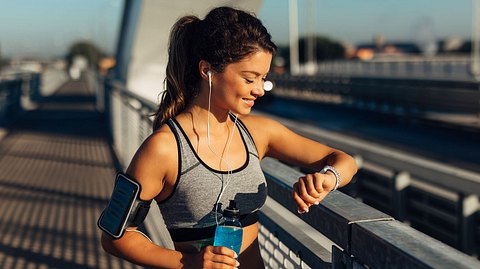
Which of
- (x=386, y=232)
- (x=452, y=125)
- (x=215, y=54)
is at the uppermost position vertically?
(x=215, y=54)

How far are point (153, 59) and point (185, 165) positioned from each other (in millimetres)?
10141

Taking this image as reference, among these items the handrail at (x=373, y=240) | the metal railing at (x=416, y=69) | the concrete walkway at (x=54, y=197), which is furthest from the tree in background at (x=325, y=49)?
the handrail at (x=373, y=240)

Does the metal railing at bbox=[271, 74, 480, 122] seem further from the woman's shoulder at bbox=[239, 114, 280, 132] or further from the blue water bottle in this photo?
the blue water bottle

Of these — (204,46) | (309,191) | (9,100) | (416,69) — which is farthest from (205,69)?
(416,69)

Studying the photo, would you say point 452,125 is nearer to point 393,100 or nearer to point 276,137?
point 393,100

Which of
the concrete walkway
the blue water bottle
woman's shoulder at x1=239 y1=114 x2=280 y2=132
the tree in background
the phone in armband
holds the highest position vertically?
→ the tree in background

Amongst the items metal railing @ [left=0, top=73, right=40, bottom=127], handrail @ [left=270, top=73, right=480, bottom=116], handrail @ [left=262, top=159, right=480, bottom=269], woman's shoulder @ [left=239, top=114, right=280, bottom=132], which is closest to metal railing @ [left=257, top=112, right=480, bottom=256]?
woman's shoulder @ [left=239, top=114, right=280, bottom=132]

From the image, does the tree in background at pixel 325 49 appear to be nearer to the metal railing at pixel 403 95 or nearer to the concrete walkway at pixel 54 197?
the metal railing at pixel 403 95

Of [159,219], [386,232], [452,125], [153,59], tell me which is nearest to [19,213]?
[159,219]

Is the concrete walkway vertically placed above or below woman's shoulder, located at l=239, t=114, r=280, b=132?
below

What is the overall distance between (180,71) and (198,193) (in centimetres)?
42

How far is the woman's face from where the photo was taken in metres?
2.20

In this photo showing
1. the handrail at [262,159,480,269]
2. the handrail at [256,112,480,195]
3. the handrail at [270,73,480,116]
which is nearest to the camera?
the handrail at [262,159,480,269]

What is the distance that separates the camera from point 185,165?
214cm
